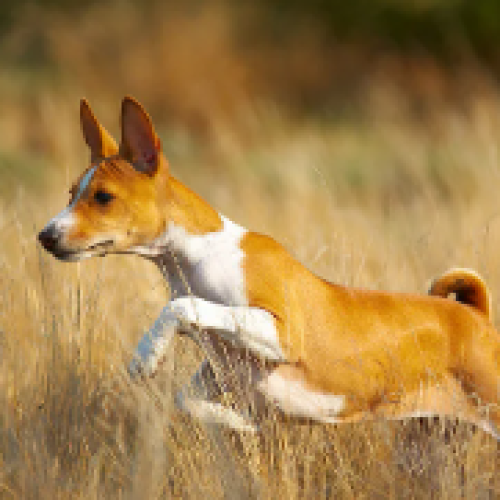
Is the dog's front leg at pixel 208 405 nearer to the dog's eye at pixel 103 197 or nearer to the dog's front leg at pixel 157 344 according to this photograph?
the dog's front leg at pixel 157 344

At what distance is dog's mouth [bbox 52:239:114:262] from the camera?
3.15 metres

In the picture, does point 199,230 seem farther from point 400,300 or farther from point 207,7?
point 207,7

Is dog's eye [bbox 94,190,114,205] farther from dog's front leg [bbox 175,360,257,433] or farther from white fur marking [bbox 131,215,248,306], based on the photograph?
dog's front leg [bbox 175,360,257,433]

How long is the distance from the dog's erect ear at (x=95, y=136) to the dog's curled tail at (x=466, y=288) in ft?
4.67

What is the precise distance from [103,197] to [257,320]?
68cm

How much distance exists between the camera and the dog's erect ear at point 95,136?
349cm

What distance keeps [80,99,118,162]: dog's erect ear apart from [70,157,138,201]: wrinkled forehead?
189 millimetres

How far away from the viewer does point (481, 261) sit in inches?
202

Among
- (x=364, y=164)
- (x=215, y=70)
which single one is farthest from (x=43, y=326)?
(x=215, y=70)

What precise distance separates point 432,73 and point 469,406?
20.0 metres

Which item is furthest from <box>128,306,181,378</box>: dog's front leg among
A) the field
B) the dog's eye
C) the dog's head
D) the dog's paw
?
the dog's eye

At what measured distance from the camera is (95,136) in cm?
352

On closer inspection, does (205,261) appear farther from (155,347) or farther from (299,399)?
(299,399)

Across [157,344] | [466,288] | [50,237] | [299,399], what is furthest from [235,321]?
[466,288]
